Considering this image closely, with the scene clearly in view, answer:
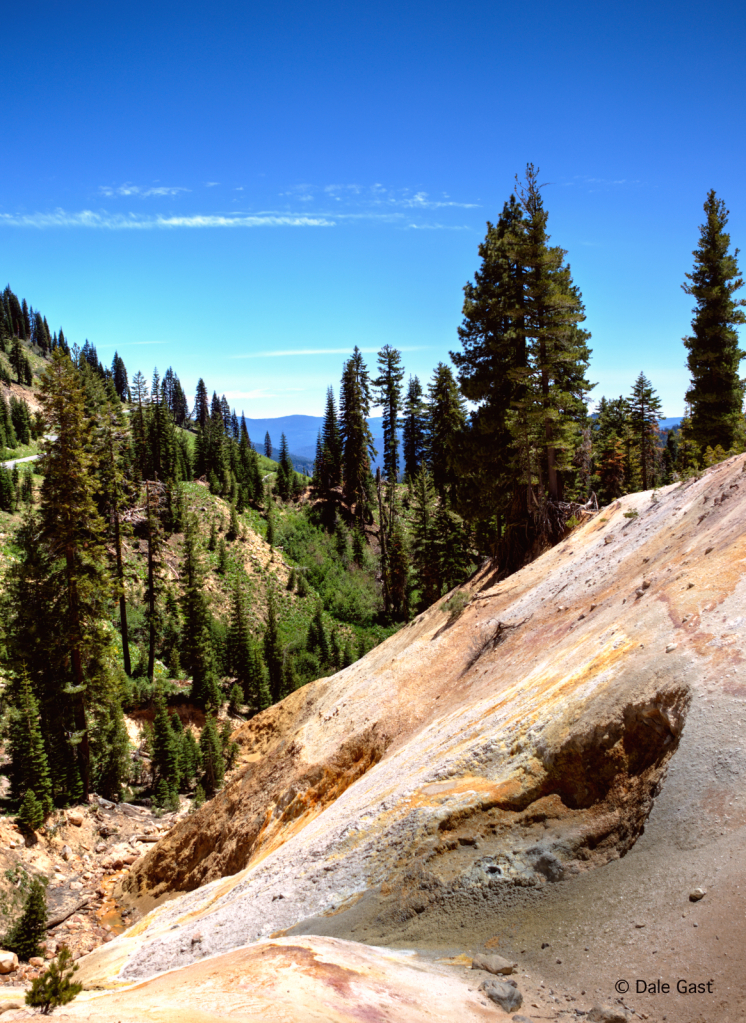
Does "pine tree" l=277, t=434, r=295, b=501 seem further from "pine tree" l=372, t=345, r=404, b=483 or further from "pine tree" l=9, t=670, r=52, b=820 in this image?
"pine tree" l=9, t=670, r=52, b=820

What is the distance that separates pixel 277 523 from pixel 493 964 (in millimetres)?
61593

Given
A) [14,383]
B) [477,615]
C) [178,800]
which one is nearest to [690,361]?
[477,615]

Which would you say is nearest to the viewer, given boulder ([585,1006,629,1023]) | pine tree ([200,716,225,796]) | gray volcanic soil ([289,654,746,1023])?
boulder ([585,1006,629,1023])

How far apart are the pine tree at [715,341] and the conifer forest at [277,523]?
10 centimetres

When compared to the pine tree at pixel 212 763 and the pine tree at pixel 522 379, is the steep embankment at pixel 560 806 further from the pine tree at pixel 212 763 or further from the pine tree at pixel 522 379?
the pine tree at pixel 212 763

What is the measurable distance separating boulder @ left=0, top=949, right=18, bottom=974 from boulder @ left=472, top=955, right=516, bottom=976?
10.9m

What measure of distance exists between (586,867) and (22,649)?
2337 centimetres

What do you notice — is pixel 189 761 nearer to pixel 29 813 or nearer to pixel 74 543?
pixel 29 813

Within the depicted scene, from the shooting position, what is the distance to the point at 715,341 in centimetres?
3073

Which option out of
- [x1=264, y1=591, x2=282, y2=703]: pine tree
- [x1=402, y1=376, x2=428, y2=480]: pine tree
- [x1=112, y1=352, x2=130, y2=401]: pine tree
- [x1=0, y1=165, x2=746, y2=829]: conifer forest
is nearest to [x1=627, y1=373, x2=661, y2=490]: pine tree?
[x1=0, y1=165, x2=746, y2=829]: conifer forest

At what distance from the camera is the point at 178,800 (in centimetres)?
2661

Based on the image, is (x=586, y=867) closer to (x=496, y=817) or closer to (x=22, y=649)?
(x=496, y=817)

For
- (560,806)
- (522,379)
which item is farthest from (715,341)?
(560,806)

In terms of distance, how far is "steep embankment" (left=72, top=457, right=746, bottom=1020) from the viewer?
5871 millimetres
